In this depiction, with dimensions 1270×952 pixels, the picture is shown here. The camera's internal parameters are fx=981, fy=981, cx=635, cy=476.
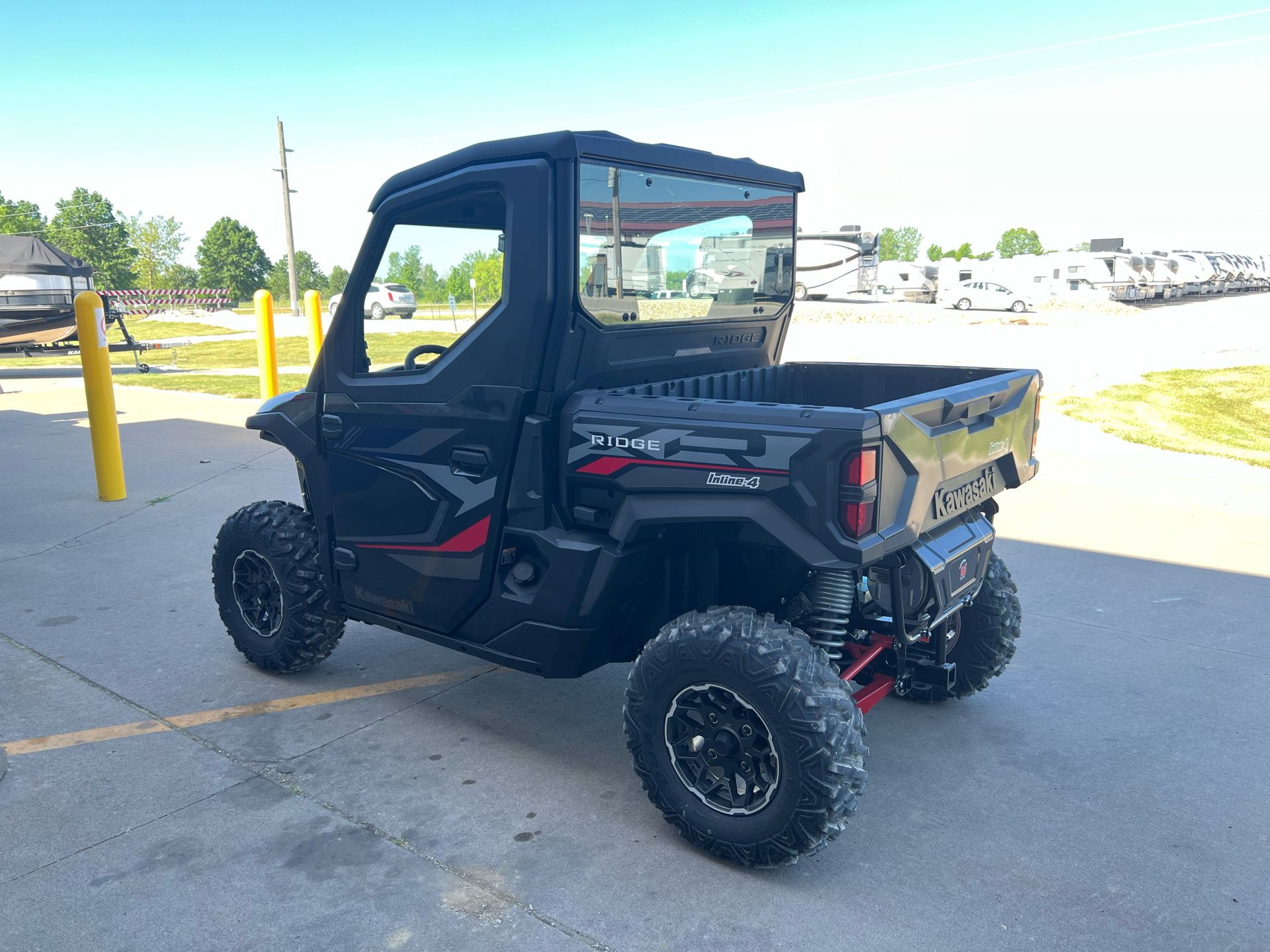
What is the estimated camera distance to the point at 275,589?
4.68 metres

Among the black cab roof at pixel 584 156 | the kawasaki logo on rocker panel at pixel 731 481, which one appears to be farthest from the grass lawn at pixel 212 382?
the kawasaki logo on rocker panel at pixel 731 481

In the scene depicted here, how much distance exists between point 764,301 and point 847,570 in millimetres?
1547

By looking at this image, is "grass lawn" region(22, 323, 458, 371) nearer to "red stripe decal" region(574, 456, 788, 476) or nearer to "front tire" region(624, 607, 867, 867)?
A: "red stripe decal" region(574, 456, 788, 476)

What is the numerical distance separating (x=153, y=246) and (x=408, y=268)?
86.5 metres

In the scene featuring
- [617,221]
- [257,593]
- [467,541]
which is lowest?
[257,593]

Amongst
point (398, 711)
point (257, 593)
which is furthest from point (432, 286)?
point (398, 711)

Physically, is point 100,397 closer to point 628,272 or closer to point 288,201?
point 628,272

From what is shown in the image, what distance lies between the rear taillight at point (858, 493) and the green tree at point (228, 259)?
→ 331 feet

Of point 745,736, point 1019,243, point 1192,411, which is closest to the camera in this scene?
point 745,736

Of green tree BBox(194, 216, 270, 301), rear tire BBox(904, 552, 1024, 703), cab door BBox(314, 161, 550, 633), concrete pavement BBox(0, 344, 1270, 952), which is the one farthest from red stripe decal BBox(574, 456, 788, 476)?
green tree BBox(194, 216, 270, 301)

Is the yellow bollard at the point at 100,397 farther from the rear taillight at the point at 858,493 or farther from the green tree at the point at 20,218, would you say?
the green tree at the point at 20,218

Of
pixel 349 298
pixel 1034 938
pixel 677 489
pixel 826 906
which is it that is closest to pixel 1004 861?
pixel 1034 938

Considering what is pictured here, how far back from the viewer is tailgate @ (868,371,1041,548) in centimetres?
303

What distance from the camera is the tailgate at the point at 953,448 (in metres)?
3.03
